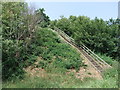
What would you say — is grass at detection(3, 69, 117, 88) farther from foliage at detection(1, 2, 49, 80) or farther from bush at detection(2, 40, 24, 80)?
foliage at detection(1, 2, 49, 80)

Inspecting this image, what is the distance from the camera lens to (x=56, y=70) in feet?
33.7

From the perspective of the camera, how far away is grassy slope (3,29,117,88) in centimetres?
798

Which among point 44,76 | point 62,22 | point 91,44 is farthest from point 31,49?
point 62,22

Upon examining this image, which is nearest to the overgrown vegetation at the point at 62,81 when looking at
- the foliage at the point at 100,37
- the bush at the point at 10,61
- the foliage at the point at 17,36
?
the bush at the point at 10,61

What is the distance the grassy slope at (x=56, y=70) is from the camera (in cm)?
798

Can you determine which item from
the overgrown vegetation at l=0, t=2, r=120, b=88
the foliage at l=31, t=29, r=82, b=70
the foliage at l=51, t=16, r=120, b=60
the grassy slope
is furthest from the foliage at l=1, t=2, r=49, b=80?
the foliage at l=51, t=16, r=120, b=60

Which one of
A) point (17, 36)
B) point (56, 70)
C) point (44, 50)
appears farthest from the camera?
point (44, 50)

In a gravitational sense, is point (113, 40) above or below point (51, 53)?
above

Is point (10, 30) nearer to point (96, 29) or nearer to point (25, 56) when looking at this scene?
point (25, 56)

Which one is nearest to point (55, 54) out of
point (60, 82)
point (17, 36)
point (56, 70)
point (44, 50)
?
point (44, 50)

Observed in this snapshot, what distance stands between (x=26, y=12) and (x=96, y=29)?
20.0 feet

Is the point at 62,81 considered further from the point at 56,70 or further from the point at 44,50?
the point at 44,50

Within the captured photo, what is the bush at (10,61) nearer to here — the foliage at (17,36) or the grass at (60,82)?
the foliage at (17,36)

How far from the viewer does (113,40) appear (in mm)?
13789
